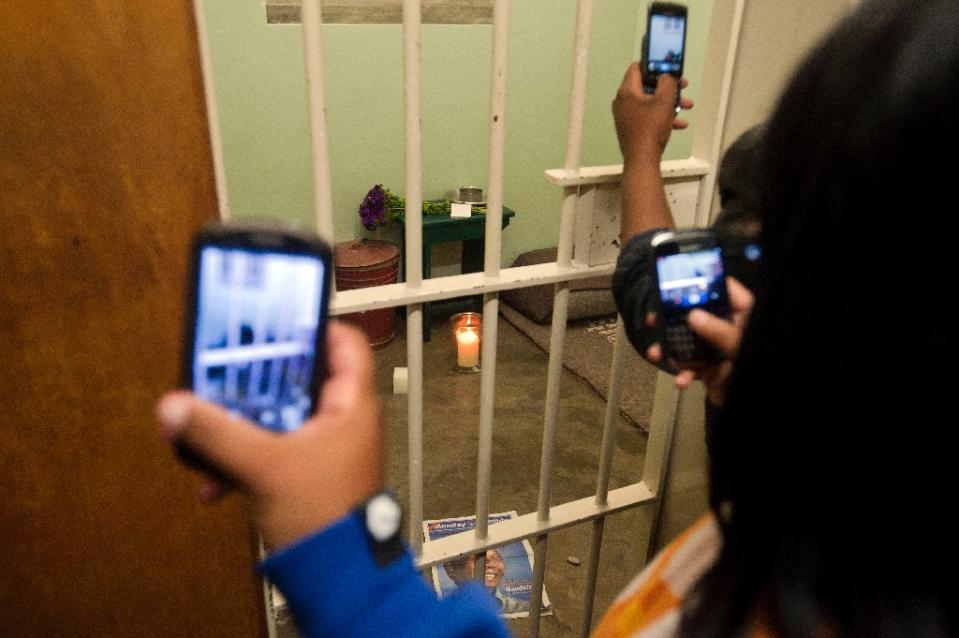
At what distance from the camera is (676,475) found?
1.22m

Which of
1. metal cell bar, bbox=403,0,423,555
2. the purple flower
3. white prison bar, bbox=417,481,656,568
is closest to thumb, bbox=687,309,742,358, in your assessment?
metal cell bar, bbox=403,0,423,555

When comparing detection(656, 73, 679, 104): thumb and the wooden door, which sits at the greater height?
detection(656, 73, 679, 104): thumb

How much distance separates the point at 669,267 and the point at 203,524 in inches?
25.5

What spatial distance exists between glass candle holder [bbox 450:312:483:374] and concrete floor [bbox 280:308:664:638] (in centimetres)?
5

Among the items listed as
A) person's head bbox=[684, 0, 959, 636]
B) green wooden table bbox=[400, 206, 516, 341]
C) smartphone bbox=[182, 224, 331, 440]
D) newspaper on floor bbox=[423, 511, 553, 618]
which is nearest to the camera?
person's head bbox=[684, 0, 959, 636]

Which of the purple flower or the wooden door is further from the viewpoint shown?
the purple flower

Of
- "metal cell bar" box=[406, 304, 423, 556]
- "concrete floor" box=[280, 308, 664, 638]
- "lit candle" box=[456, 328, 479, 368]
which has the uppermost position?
"metal cell bar" box=[406, 304, 423, 556]

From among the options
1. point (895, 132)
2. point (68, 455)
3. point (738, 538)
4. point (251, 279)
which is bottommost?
point (68, 455)

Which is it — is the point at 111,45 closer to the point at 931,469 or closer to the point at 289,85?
the point at 931,469

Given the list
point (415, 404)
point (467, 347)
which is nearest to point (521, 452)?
point (467, 347)

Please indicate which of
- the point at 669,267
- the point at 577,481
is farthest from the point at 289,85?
the point at 669,267

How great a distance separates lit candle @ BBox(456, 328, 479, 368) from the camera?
9.57ft

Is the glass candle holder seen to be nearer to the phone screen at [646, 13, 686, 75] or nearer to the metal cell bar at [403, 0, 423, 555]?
the metal cell bar at [403, 0, 423, 555]

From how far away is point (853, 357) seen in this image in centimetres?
39
